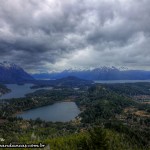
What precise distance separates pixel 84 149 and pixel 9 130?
126m

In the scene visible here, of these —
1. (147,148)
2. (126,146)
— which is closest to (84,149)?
(126,146)

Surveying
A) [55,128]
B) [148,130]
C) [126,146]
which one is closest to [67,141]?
[126,146]

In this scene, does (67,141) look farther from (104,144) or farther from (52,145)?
(104,144)

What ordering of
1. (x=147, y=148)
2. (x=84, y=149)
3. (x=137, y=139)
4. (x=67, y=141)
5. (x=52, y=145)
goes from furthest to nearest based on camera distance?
(x=137, y=139)
(x=147, y=148)
(x=67, y=141)
(x=52, y=145)
(x=84, y=149)

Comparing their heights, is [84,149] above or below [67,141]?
above

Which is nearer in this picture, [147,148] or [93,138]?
[93,138]

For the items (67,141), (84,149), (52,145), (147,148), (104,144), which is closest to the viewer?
(104,144)

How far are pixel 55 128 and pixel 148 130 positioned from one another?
72.9 metres

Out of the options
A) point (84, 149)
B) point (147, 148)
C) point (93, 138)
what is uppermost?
point (93, 138)

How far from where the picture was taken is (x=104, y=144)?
227ft

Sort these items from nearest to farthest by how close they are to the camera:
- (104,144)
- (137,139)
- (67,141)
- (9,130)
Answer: (104,144)
(67,141)
(137,139)
(9,130)

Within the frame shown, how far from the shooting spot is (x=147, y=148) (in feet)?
484

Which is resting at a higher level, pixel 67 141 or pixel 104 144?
pixel 104 144

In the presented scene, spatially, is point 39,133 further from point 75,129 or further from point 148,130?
point 148,130
